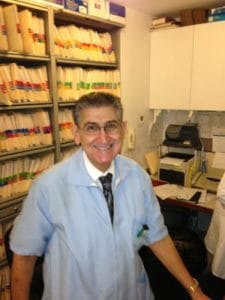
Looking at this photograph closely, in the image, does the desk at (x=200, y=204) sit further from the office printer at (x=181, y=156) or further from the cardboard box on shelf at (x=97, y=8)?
the cardboard box on shelf at (x=97, y=8)

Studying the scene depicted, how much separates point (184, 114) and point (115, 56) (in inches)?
41.6

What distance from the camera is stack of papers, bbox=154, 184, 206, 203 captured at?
7.97ft

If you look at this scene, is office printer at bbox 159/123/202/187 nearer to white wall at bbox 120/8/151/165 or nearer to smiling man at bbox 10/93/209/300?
white wall at bbox 120/8/151/165

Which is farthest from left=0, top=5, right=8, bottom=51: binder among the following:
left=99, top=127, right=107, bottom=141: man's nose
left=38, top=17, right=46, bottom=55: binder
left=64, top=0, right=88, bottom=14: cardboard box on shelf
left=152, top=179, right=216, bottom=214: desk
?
left=152, top=179, right=216, bottom=214: desk

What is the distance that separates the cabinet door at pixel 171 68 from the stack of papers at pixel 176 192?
2.57 feet

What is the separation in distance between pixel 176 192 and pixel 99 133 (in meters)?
1.66

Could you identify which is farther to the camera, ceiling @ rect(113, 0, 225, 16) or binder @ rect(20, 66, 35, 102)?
ceiling @ rect(113, 0, 225, 16)

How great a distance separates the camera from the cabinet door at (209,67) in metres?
2.43

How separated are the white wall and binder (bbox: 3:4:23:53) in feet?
3.53

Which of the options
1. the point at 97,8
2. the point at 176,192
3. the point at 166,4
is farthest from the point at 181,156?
the point at 97,8

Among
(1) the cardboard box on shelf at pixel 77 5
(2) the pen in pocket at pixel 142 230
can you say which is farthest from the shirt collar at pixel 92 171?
(1) the cardboard box on shelf at pixel 77 5

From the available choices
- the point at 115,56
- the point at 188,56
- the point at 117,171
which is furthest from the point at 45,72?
the point at 188,56

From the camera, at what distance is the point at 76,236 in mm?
1034

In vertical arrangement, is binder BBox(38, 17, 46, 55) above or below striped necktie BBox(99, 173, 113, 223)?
above
